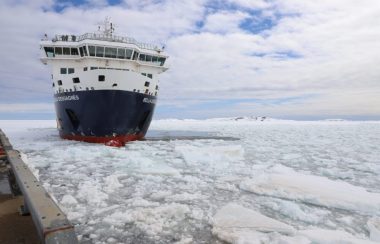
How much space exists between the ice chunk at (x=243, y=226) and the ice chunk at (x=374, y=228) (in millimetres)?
889

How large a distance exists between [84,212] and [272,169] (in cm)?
499

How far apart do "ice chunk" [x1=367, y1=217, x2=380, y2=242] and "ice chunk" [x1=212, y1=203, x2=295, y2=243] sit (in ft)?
2.92

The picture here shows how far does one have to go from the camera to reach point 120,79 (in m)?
14.6

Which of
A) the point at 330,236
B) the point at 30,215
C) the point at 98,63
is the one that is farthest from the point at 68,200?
the point at 98,63

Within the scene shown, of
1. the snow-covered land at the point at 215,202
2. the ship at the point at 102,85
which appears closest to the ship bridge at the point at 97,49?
the ship at the point at 102,85

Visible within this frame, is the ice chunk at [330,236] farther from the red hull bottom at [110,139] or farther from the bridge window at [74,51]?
the bridge window at [74,51]

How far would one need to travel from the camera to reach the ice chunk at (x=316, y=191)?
15.6ft

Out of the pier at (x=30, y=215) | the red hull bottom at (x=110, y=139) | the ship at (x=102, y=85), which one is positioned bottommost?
the red hull bottom at (x=110, y=139)

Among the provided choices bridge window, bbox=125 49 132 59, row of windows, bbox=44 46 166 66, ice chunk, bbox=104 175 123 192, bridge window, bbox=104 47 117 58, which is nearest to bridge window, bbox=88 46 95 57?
row of windows, bbox=44 46 166 66

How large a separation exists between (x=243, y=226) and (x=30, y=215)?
256 cm

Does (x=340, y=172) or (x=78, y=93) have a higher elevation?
(x=78, y=93)

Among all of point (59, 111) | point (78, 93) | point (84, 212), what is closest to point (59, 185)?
point (84, 212)

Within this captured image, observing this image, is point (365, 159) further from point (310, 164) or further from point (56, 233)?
point (56, 233)

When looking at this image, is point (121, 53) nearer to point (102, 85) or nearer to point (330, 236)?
point (102, 85)
